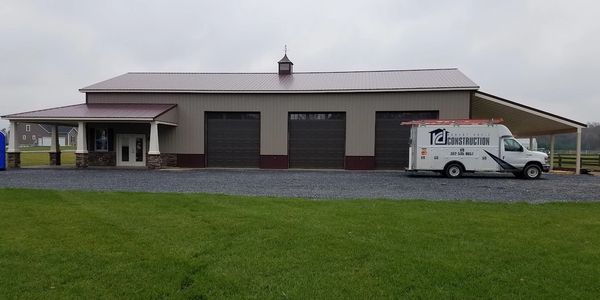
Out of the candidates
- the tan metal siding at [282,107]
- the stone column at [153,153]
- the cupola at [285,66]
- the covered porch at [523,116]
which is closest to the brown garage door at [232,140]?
the tan metal siding at [282,107]

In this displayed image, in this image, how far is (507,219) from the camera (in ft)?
26.3

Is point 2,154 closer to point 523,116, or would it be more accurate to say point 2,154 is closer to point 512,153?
point 512,153

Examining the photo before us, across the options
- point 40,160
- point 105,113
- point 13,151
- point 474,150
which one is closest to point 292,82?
point 105,113

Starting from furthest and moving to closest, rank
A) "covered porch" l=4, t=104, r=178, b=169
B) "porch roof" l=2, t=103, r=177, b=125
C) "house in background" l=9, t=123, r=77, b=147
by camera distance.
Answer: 1. "house in background" l=9, t=123, r=77, b=147
2. "covered porch" l=4, t=104, r=178, b=169
3. "porch roof" l=2, t=103, r=177, b=125

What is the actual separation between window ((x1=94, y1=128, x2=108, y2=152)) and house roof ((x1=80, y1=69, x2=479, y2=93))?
249cm

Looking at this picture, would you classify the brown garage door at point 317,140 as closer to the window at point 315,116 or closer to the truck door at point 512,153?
the window at point 315,116

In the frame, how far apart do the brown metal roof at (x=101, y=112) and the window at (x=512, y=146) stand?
17003 mm

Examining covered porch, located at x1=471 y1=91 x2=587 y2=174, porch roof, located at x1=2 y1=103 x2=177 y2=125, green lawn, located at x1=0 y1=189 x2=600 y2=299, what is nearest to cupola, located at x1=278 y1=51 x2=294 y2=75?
porch roof, located at x1=2 y1=103 x2=177 y2=125

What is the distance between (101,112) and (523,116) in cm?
2300

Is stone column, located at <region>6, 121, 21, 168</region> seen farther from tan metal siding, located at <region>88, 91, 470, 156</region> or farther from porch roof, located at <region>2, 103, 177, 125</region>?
tan metal siding, located at <region>88, 91, 470, 156</region>

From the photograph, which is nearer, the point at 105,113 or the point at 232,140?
the point at 105,113

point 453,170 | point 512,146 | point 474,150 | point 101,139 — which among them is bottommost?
point 453,170

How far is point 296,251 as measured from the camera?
567cm

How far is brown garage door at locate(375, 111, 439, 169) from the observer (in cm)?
2330
